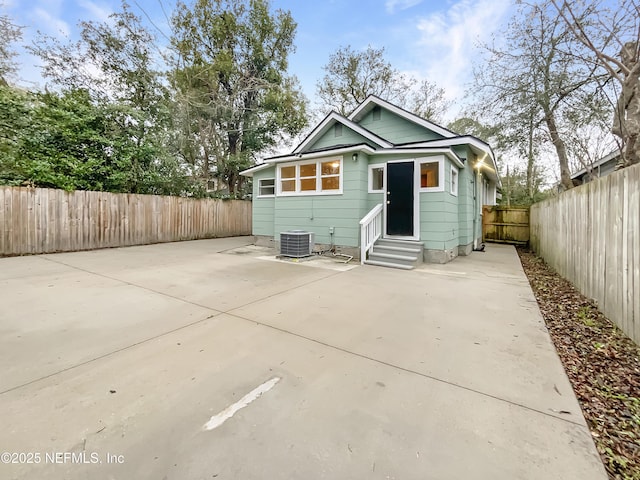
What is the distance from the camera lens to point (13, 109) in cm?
818

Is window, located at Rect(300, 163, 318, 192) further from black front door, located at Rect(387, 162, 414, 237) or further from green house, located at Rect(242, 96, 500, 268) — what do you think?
black front door, located at Rect(387, 162, 414, 237)

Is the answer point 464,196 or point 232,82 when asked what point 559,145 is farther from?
point 232,82

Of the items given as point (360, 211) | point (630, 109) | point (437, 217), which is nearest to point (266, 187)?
point (360, 211)

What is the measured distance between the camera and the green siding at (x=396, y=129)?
883 cm

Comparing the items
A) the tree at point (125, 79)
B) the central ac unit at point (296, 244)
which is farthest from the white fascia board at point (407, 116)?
the tree at point (125, 79)

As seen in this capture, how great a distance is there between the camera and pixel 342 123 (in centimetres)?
923

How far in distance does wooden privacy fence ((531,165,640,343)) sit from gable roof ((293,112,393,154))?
4.65 meters

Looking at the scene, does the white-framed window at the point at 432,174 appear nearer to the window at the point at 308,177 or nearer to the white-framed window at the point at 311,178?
the white-framed window at the point at 311,178

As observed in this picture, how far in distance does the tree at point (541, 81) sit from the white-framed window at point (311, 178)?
5858 millimetres

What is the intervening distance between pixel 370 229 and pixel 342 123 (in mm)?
4288

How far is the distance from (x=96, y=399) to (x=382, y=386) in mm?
1916

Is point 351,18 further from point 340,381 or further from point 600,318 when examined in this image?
point 340,381

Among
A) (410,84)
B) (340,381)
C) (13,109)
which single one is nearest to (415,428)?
(340,381)

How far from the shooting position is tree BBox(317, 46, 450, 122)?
1678cm
